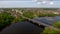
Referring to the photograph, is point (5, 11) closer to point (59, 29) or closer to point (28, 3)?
point (28, 3)

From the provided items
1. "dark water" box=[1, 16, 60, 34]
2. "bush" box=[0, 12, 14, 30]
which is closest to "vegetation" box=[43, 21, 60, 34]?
"dark water" box=[1, 16, 60, 34]

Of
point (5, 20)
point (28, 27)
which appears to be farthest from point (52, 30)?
point (5, 20)

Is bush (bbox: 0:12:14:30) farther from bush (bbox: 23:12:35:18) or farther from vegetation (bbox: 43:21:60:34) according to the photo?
vegetation (bbox: 43:21:60:34)

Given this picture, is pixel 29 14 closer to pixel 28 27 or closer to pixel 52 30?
pixel 28 27

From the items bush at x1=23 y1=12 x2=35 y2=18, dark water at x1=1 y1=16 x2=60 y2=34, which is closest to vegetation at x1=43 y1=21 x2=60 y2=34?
dark water at x1=1 y1=16 x2=60 y2=34

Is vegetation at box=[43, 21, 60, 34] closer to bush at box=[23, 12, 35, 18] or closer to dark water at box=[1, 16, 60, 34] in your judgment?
dark water at box=[1, 16, 60, 34]

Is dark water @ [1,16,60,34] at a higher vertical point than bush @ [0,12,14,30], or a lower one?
lower

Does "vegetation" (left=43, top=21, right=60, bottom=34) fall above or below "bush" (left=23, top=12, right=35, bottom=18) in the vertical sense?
below

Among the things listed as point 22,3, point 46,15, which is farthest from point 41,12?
point 22,3

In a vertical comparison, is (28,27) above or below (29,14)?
below

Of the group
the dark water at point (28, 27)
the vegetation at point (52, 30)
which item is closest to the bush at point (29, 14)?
the dark water at point (28, 27)

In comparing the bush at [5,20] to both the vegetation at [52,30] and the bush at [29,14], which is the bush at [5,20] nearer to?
the bush at [29,14]
